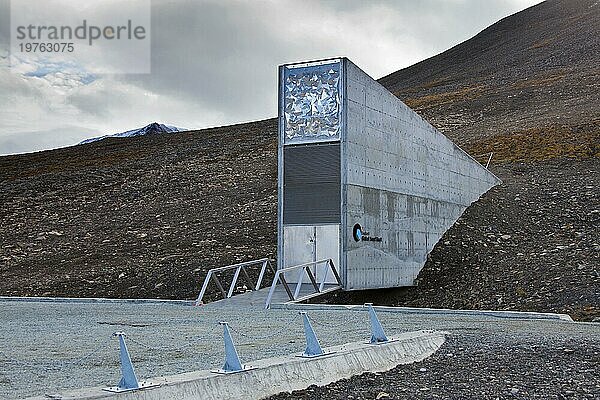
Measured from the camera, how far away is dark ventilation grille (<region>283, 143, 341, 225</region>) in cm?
1602

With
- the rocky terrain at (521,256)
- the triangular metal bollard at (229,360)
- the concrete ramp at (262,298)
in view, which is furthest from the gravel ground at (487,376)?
the rocky terrain at (521,256)

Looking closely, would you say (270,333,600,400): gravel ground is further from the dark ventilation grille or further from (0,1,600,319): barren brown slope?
(0,1,600,319): barren brown slope

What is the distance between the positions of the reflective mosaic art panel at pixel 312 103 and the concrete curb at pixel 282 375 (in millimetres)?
8750

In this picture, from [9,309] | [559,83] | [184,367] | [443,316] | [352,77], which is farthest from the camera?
[559,83]

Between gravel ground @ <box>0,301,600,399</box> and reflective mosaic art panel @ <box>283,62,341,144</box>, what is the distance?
14.9 ft

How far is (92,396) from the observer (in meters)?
4.83

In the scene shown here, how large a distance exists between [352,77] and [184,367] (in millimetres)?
10489

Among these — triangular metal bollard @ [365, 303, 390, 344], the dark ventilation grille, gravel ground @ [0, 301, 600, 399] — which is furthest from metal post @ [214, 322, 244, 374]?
the dark ventilation grille

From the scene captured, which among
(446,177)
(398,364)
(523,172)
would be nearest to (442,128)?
(523,172)

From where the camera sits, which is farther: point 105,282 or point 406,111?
point 105,282

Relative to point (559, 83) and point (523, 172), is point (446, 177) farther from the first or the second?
point (559, 83)

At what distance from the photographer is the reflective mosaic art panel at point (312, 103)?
16031 mm

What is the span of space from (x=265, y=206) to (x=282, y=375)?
24.6 metres

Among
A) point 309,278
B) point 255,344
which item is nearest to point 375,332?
point 255,344
